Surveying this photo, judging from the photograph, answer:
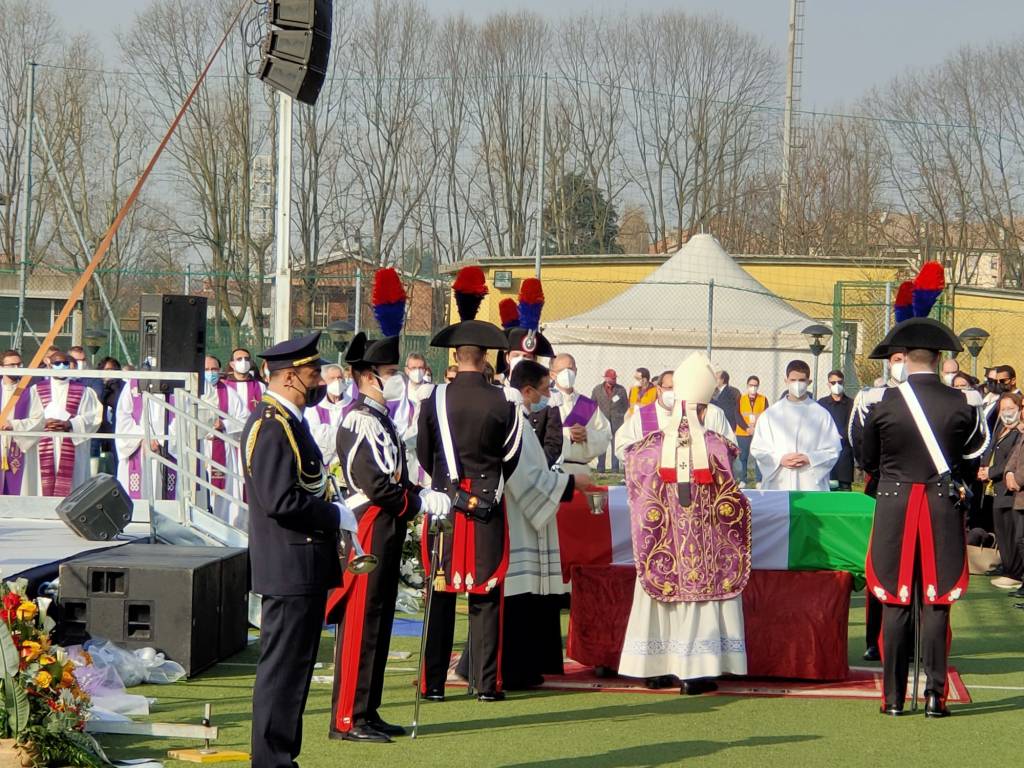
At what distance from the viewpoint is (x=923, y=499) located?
292 inches

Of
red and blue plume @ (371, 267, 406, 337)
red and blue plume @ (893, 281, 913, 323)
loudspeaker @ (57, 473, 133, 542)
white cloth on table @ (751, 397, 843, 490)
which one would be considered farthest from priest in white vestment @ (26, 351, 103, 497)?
red and blue plume @ (893, 281, 913, 323)

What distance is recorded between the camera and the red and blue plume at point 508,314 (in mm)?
10156

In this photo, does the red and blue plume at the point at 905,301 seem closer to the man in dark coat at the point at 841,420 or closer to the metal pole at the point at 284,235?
the metal pole at the point at 284,235

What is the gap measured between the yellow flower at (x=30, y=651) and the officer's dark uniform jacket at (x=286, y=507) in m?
1.13

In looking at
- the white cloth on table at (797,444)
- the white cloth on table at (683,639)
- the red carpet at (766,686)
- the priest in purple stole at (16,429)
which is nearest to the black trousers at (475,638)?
the red carpet at (766,686)

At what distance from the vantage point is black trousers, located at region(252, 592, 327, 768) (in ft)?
Result: 18.4

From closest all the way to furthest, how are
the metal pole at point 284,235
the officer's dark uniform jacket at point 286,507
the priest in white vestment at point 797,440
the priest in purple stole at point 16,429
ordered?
the officer's dark uniform jacket at point 286,507
the priest in white vestment at point 797,440
the metal pole at point 284,235
the priest in purple stole at point 16,429

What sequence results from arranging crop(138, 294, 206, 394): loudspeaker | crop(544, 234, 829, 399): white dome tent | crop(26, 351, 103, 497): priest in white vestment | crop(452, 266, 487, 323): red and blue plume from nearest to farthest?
crop(452, 266, 487, 323): red and blue plume → crop(138, 294, 206, 394): loudspeaker → crop(26, 351, 103, 497): priest in white vestment → crop(544, 234, 829, 399): white dome tent

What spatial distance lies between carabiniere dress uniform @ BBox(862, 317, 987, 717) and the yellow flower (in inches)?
161

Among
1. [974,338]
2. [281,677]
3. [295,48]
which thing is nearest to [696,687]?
[281,677]

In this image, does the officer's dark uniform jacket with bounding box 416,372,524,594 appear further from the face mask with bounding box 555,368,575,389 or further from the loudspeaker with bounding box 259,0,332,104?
the loudspeaker with bounding box 259,0,332,104

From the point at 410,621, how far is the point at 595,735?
3385mm

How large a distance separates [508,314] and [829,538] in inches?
118

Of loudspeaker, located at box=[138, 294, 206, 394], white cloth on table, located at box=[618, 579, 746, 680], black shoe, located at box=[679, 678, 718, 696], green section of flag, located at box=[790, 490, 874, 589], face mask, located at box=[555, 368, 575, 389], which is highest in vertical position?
loudspeaker, located at box=[138, 294, 206, 394]
